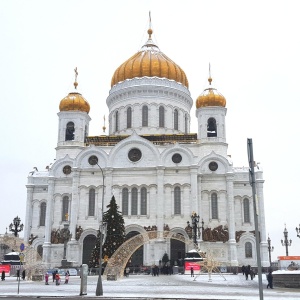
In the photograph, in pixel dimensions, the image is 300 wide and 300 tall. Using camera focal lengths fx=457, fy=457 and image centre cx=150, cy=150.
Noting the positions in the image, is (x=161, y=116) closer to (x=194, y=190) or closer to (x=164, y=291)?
(x=194, y=190)

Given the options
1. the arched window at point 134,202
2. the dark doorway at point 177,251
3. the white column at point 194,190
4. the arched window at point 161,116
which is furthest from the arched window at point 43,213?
the white column at point 194,190

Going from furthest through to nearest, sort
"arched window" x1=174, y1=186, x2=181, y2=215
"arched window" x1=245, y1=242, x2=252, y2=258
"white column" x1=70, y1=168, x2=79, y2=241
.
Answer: "arched window" x1=245, y1=242, x2=252, y2=258
"arched window" x1=174, y1=186, x2=181, y2=215
"white column" x1=70, y1=168, x2=79, y2=241

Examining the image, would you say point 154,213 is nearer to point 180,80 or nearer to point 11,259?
point 11,259

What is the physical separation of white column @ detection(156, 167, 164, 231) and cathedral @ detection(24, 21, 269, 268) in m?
0.10

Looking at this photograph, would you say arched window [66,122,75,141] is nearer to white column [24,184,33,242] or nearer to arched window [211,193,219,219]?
white column [24,184,33,242]

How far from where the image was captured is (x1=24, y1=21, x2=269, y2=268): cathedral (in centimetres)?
4769

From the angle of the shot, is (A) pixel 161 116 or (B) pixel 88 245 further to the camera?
(A) pixel 161 116

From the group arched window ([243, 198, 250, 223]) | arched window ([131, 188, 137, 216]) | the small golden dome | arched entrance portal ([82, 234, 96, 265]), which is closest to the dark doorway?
arched window ([131, 188, 137, 216])

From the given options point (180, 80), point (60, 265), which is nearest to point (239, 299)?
point (60, 265)

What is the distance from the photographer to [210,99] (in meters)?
53.1

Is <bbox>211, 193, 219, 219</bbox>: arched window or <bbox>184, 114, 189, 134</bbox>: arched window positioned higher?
<bbox>184, 114, 189, 134</bbox>: arched window

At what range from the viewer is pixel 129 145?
50.7 m

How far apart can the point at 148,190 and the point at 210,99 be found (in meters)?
13.2

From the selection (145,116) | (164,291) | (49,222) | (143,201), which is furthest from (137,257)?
(164,291)
